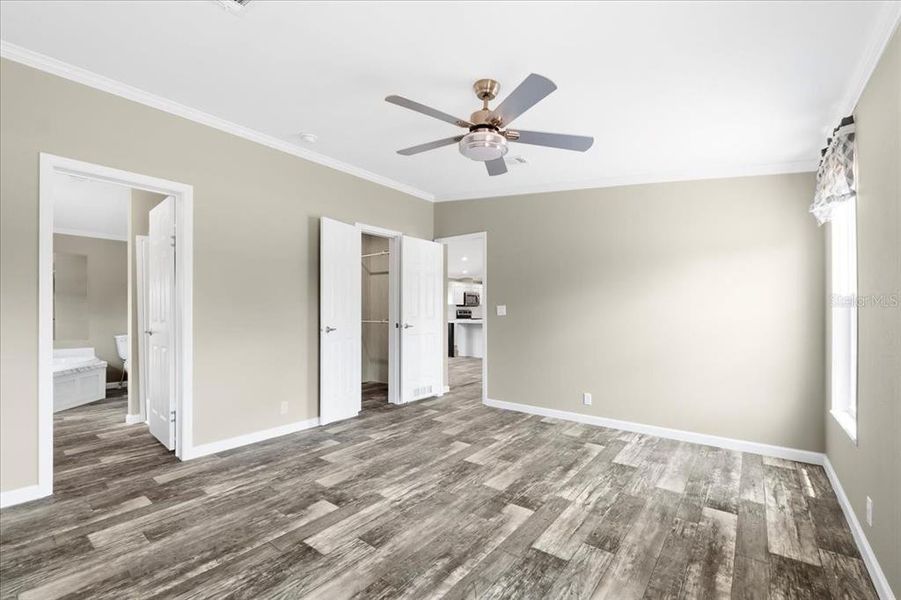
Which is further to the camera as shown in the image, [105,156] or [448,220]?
[448,220]

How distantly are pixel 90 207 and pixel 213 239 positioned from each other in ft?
11.6

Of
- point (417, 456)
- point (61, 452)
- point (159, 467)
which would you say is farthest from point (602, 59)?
point (61, 452)

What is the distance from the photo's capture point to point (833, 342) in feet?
10.8

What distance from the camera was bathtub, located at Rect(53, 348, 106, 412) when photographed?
4973 mm

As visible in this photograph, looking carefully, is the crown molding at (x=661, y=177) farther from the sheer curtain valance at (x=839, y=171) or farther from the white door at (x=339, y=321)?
the white door at (x=339, y=321)

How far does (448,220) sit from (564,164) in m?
2.00

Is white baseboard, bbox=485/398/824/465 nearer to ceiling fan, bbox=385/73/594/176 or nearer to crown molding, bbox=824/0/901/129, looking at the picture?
crown molding, bbox=824/0/901/129

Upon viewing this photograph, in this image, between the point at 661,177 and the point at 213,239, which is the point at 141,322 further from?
the point at 661,177

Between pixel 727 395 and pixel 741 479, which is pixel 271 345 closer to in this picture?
pixel 741 479

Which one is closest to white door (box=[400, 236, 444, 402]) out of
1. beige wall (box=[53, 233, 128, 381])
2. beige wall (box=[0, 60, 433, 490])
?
beige wall (box=[0, 60, 433, 490])

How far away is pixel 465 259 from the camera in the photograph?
36.3ft

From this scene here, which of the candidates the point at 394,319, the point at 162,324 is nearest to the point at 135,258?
the point at 162,324

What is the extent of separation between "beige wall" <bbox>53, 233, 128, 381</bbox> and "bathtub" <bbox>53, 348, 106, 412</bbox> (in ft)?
3.20

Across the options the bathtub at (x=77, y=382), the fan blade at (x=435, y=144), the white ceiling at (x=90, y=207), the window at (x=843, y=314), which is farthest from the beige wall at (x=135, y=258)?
the window at (x=843, y=314)
